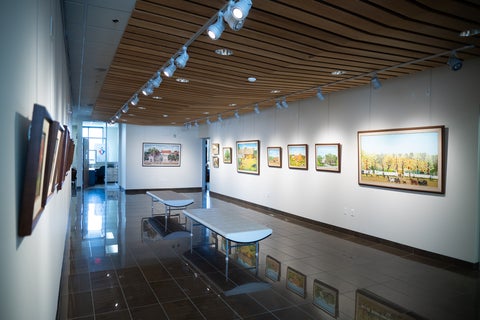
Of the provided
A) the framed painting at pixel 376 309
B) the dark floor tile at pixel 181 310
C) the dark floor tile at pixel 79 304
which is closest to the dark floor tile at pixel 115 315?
Result: the dark floor tile at pixel 79 304

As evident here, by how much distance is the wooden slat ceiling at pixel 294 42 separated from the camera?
11.7ft

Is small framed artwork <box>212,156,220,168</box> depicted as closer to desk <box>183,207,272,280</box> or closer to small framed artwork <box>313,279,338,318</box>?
desk <box>183,207,272,280</box>

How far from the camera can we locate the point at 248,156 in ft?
40.8

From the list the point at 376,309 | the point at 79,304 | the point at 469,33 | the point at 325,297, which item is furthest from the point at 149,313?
the point at 469,33

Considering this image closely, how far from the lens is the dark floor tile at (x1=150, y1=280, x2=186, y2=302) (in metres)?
4.38

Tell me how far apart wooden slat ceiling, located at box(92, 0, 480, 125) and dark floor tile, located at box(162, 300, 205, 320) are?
3.44m

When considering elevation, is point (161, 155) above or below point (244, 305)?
above

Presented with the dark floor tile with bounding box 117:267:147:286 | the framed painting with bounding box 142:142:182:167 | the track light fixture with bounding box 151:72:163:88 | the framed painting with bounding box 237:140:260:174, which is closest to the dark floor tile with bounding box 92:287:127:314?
the dark floor tile with bounding box 117:267:147:286

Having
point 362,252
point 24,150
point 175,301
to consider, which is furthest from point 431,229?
point 24,150

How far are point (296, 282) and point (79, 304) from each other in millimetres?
2959

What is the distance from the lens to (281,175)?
10531 millimetres

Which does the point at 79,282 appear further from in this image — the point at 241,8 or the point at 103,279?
the point at 241,8

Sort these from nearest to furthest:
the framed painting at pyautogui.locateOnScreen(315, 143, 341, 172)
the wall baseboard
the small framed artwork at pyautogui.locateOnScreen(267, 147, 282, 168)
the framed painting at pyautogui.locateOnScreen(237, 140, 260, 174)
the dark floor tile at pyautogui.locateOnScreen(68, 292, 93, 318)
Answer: the dark floor tile at pyautogui.locateOnScreen(68, 292, 93, 318) → the wall baseboard → the framed painting at pyautogui.locateOnScreen(315, 143, 341, 172) → the small framed artwork at pyautogui.locateOnScreen(267, 147, 282, 168) → the framed painting at pyautogui.locateOnScreen(237, 140, 260, 174)

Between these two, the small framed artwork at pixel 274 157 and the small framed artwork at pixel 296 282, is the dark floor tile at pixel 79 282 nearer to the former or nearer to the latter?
the small framed artwork at pixel 296 282
